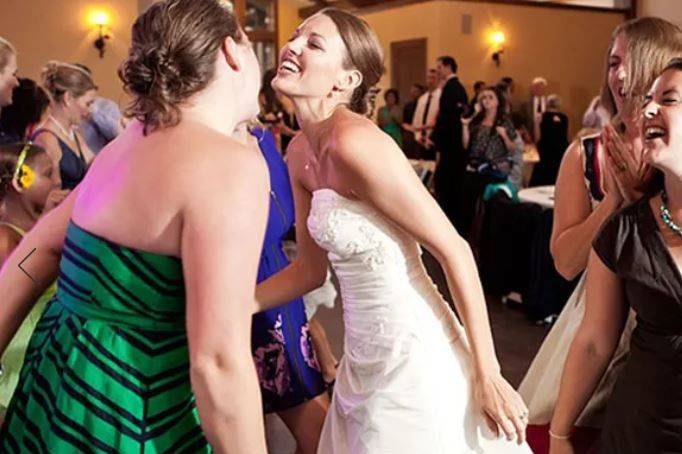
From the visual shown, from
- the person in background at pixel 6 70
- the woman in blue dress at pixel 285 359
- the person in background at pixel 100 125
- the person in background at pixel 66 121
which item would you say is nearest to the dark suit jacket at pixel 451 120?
the person in background at pixel 100 125

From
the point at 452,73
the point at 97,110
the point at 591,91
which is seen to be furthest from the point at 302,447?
the point at 591,91

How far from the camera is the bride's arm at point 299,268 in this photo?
1626mm

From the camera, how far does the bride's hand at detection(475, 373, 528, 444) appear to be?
1416 mm

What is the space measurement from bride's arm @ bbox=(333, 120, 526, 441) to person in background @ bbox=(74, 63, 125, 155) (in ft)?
10.3

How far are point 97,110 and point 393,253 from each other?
3.27 m

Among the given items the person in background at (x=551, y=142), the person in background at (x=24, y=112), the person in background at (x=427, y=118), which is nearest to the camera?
the person in background at (x=24, y=112)

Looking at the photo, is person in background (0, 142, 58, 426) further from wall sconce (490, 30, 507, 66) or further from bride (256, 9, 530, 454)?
wall sconce (490, 30, 507, 66)

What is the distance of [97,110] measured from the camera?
4.39 meters

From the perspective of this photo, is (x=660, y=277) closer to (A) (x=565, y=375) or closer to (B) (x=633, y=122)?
(A) (x=565, y=375)

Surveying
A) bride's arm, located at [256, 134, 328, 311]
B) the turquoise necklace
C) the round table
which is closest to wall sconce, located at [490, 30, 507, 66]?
the round table

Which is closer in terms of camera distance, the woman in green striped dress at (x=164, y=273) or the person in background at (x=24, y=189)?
the woman in green striped dress at (x=164, y=273)

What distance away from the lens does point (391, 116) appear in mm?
11047

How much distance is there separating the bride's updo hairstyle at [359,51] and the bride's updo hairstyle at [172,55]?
0.54 metres

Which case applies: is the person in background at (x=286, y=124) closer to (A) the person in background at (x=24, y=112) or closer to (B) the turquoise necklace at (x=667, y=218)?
(A) the person in background at (x=24, y=112)
